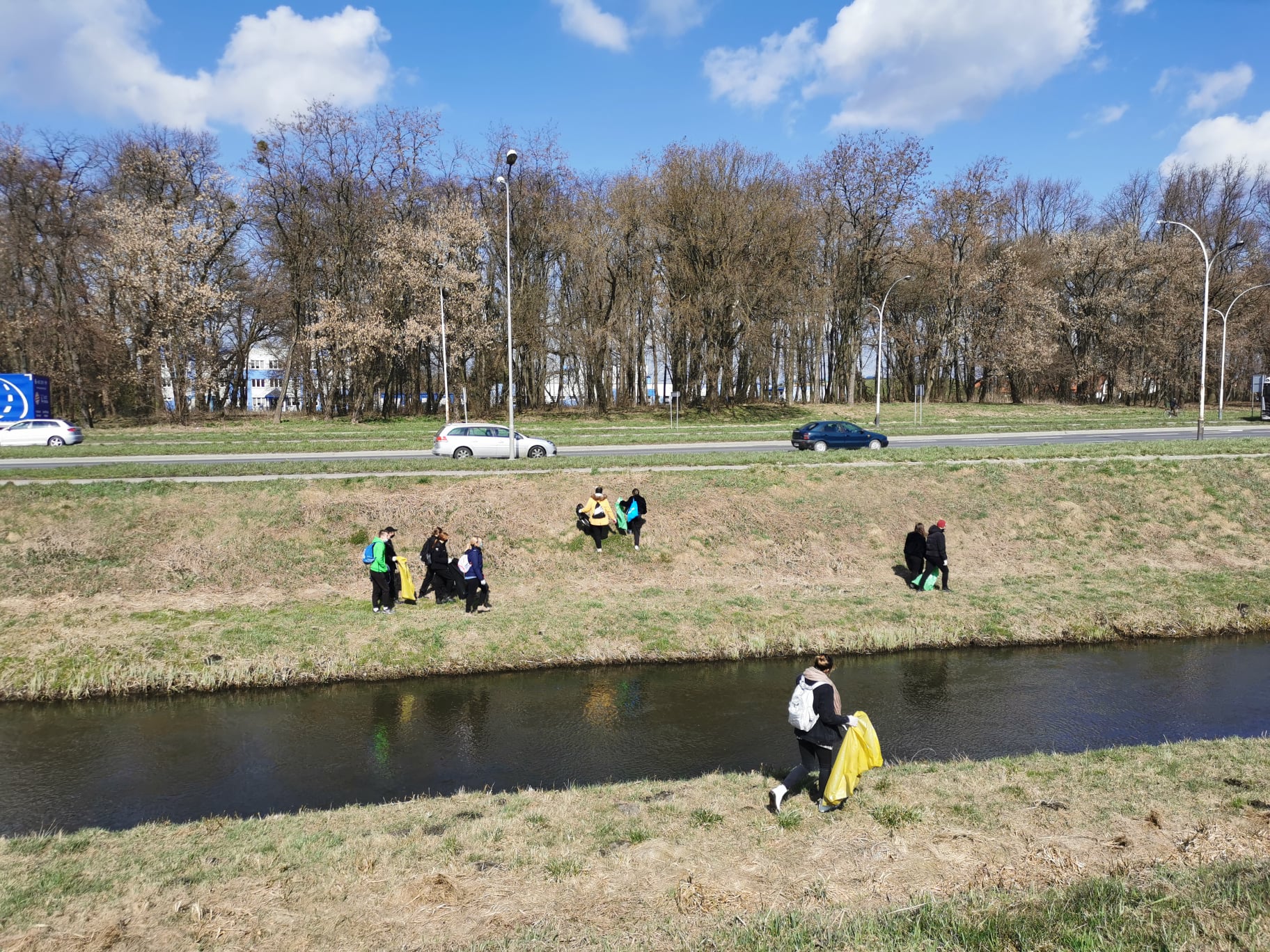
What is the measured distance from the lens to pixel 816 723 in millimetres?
8172

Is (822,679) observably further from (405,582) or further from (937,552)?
(937,552)

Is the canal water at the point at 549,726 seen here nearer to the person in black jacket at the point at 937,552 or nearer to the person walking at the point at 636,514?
the person in black jacket at the point at 937,552

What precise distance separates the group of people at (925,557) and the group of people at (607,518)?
22.7 feet

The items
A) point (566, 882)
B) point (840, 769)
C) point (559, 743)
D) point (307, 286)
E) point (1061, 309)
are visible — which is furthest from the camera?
point (1061, 309)

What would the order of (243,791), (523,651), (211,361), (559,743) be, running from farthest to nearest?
1. (211,361)
2. (523,651)
3. (559,743)
4. (243,791)

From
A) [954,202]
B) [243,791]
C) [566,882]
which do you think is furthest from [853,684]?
[954,202]

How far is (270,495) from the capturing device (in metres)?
21.4

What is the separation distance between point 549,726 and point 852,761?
574cm

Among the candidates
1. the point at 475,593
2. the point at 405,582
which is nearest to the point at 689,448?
the point at 475,593

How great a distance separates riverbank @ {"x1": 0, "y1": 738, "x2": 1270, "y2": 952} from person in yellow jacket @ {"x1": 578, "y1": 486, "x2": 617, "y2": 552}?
36.6ft

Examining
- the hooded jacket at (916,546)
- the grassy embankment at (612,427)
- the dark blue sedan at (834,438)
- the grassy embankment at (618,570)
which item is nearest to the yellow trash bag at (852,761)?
the grassy embankment at (618,570)

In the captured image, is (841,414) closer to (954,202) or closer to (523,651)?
(954,202)

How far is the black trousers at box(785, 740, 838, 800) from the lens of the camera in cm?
834

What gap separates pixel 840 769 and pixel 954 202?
61.8 m
